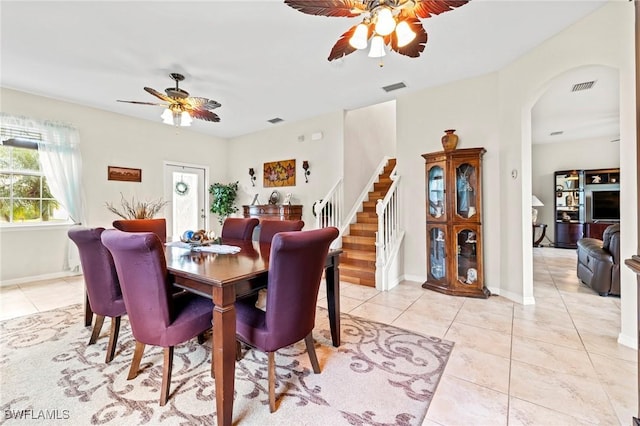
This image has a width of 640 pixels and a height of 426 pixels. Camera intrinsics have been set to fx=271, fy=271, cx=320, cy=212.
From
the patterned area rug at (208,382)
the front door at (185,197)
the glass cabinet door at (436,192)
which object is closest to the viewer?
the patterned area rug at (208,382)

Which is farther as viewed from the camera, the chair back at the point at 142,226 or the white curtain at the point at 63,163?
the white curtain at the point at 63,163

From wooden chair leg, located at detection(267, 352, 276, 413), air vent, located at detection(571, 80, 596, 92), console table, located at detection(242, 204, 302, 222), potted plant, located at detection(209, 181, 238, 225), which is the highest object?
air vent, located at detection(571, 80, 596, 92)

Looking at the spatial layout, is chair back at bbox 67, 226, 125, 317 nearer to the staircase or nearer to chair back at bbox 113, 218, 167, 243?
chair back at bbox 113, 218, 167, 243

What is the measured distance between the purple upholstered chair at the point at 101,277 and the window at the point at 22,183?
10.5 feet

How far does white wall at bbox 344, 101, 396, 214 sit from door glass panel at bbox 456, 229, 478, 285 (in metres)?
1.99

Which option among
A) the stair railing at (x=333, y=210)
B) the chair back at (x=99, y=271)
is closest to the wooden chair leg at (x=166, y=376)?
the chair back at (x=99, y=271)

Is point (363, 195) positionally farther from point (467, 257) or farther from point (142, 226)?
point (142, 226)

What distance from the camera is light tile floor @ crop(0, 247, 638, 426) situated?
1.49 meters

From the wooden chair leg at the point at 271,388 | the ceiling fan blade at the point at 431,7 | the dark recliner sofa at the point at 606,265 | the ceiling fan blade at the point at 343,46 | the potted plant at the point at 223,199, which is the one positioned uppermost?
the ceiling fan blade at the point at 431,7

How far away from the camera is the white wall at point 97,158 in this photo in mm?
3876

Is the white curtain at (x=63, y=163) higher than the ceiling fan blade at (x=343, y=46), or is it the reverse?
the ceiling fan blade at (x=343, y=46)

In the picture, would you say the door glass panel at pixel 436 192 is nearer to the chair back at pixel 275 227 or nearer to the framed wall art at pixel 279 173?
the chair back at pixel 275 227

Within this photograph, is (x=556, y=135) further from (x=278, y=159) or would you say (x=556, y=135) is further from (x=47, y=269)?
(x=47, y=269)

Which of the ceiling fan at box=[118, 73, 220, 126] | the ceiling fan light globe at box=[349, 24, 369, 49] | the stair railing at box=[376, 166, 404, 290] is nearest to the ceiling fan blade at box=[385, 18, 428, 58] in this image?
the ceiling fan light globe at box=[349, 24, 369, 49]
